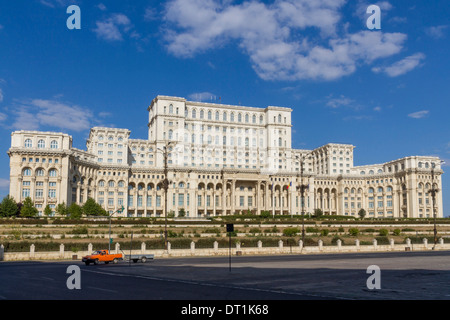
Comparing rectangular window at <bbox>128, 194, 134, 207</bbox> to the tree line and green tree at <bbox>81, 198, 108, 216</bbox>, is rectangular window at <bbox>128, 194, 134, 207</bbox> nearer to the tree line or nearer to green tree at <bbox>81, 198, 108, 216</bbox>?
green tree at <bbox>81, 198, 108, 216</bbox>

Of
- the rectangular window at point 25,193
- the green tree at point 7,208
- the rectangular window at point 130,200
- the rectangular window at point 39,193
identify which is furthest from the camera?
the rectangular window at point 130,200

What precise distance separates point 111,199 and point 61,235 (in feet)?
199

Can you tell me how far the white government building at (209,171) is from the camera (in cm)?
10869

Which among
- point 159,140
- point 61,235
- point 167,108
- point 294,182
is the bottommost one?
point 61,235

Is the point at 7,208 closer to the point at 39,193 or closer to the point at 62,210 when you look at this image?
the point at 62,210

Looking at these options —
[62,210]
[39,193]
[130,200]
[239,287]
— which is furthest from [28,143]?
[239,287]

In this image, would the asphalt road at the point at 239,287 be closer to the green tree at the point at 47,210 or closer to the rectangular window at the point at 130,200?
A: the green tree at the point at 47,210

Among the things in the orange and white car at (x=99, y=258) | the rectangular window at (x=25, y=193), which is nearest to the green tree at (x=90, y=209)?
the rectangular window at (x=25, y=193)

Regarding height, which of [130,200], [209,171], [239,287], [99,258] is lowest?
[99,258]

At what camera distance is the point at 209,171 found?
436 feet
